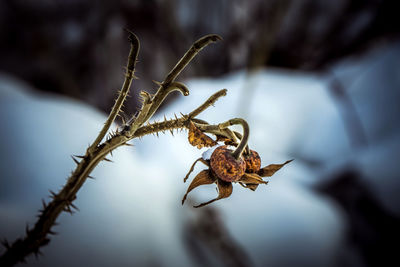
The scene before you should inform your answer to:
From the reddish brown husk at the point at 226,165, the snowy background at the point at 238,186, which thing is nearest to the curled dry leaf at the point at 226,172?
the reddish brown husk at the point at 226,165

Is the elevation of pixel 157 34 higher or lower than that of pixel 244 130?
higher

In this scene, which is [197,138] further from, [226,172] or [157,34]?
[157,34]

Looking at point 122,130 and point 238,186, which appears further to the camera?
point 238,186

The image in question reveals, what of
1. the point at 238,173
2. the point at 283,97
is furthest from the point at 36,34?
the point at 283,97

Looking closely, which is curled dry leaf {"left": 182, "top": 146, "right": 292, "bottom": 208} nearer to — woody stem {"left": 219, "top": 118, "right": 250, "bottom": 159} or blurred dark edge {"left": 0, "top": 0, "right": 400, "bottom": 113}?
woody stem {"left": 219, "top": 118, "right": 250, "bottom": 159}

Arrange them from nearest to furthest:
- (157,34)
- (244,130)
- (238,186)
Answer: (244,130), (238,186), (157,34)

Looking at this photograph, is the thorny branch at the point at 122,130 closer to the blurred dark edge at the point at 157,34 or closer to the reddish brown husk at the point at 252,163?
the reddish brown husk at the point at 252,163

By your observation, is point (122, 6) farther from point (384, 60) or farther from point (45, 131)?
point (384, 60)

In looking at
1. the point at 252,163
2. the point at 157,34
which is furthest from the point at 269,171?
the point at 157,34
